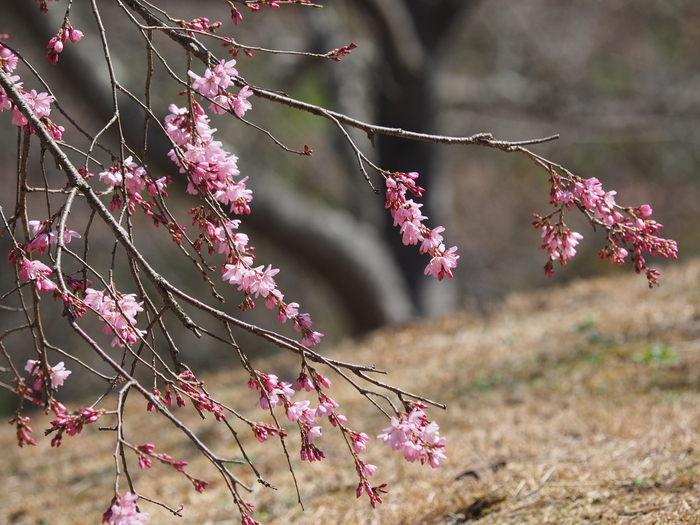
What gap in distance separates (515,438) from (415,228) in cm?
183

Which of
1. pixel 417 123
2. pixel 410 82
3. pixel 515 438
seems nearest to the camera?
pixel 515 438

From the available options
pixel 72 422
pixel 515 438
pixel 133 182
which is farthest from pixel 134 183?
pixel 515 438

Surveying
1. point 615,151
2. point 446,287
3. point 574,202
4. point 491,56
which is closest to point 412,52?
point 446,287

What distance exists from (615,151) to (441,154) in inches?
248

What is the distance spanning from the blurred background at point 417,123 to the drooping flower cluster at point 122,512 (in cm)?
576

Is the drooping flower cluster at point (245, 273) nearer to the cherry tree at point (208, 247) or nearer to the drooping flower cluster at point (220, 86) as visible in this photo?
the cherry tree at point (208, 247)

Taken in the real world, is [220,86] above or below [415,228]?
above

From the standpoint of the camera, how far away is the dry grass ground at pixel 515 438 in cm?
241

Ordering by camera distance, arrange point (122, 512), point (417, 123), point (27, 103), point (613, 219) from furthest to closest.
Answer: point (417, 123) < point (27, 103) < point (613, 219) < point (122, 512)

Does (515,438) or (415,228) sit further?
(515,438)

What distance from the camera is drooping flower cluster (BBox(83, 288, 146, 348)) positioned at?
5.35ft

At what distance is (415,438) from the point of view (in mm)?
1663

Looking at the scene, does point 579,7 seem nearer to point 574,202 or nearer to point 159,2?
point 159,2

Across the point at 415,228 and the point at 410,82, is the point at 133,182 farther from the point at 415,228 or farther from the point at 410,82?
the point at 410,82
